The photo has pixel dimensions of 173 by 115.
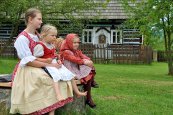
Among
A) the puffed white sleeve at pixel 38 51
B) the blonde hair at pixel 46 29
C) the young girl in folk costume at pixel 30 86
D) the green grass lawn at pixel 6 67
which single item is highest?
the blonde hair at pixel 46 29

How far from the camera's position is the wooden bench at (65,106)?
21.0ft

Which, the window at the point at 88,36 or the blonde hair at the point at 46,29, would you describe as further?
the window at the point at 88,36

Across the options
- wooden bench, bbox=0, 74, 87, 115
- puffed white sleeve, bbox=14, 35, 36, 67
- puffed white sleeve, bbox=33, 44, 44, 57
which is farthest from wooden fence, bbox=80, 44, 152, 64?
puffed white sleeve, bbox=14, 35, 36, 67

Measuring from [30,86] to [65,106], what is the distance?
1.12 metres

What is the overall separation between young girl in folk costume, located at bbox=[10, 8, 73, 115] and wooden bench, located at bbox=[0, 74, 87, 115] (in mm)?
455

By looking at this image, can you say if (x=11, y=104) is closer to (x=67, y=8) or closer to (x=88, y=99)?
(x=88, y=99)

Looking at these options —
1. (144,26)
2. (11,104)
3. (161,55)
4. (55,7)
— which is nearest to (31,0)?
(55,7)

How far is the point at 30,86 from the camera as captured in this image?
5789mm

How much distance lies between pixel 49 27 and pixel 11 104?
1.18 meters

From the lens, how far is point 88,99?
748 cm

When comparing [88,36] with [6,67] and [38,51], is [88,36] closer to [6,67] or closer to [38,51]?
[6,67]

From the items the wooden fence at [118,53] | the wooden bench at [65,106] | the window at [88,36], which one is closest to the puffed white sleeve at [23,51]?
the wooden bench at [65,106]

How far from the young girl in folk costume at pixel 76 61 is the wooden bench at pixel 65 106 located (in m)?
0.30

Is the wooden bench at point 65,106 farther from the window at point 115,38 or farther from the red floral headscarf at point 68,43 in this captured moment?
the window at point 115,38
